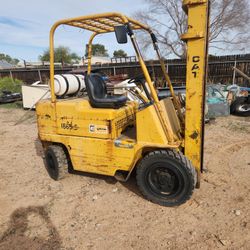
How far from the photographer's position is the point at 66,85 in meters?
3.96

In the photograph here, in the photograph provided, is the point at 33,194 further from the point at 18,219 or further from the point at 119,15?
the point at 119,15

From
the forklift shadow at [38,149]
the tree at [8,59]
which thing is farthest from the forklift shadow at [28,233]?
the tree at [8,59]

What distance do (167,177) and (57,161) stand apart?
1845mm

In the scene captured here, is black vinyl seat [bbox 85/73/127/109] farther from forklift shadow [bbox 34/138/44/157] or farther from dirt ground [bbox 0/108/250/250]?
forklift shadow [bbox 34/138/44/157]

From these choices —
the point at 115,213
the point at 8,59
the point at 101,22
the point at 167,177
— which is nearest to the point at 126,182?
the point at 115,213

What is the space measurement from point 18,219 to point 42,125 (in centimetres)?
152

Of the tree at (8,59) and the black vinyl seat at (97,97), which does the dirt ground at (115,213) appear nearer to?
the black vinyl seat at (97,97)

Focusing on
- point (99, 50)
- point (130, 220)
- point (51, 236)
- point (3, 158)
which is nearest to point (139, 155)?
point (130, 220)

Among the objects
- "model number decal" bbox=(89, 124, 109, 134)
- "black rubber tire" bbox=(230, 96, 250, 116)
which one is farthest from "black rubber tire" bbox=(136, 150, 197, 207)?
"black rubber tire" bbox=(230, 96, 250, 116)

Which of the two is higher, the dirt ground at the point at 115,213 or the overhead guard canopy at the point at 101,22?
the overhead guard canopy at the point at 101,22

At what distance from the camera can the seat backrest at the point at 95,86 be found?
344 centimetres

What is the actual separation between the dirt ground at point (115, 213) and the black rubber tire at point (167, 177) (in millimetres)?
150

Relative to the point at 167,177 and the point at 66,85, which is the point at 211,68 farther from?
the point at 167,177

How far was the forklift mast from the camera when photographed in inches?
101
